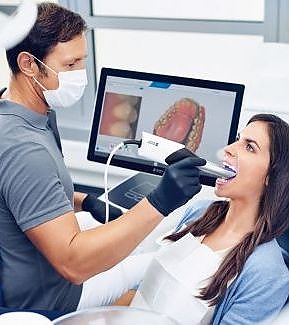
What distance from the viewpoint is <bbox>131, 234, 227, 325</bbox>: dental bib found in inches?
59.2

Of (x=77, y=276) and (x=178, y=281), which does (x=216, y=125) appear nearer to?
(x=178, y=281)

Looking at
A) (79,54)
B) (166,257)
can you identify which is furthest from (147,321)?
(79,54)

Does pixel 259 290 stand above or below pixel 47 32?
below

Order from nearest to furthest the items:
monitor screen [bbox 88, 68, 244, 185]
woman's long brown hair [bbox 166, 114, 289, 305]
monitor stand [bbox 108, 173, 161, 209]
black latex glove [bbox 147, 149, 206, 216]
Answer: black latex glove [bbox 147, 149, 206, 216], woman's long brown hair [bbox 166, 114, 289, 305], monitor screen [bbox 88, 68, 244, 185], monitor stand [bbox 108, 173, 161, 209]

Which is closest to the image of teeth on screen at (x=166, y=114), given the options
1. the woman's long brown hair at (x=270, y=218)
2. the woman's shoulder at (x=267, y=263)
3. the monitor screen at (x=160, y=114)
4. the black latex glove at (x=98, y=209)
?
the monitor screen at (x=160, y=114)

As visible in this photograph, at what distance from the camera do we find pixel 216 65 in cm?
246

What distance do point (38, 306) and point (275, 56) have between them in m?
1.17

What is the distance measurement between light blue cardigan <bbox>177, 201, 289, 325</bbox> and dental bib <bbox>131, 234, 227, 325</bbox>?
73mm

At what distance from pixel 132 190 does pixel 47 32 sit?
761 mm

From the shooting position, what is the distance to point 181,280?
60.4 inches

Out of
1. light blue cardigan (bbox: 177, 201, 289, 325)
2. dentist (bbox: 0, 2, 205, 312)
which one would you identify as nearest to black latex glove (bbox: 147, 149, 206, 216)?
dentist (bbox: 0, 2, 205, 312)

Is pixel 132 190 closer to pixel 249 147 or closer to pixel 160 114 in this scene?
pixel 160 114

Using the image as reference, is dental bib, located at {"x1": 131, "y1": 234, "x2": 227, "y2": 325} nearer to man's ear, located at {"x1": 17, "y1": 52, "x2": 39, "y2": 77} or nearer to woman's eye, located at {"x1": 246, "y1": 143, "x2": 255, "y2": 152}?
woman's eye, located at {"x1": 246, "y1": 143, "x2": 255, "y2": 152}

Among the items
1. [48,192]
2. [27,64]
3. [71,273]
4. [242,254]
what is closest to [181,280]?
[242,254]
